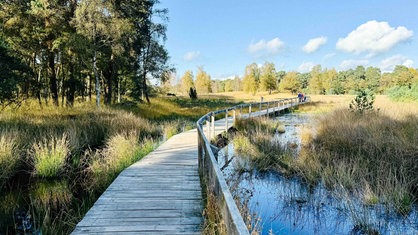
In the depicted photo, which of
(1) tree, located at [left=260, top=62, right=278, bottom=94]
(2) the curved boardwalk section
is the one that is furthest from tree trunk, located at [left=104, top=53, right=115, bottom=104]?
(1) tree, located at [left=260, top=62, right=278, bottom=94]

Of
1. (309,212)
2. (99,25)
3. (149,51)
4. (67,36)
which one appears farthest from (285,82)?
(309,212)

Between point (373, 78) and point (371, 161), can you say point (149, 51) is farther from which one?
point (373, 78)

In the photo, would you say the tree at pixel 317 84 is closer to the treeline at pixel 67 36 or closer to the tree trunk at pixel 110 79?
the treeline at pixel 67 36

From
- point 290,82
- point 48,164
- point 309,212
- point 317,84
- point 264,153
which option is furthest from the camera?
point 317,84

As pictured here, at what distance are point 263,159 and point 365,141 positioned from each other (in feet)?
9.14

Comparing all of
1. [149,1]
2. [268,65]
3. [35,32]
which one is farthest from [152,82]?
[268,65]

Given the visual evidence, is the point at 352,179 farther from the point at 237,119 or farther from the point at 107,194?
the point at 237,119

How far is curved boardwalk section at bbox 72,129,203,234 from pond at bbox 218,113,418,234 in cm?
76

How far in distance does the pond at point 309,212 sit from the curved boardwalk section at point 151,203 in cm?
76

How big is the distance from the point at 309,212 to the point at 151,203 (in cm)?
275

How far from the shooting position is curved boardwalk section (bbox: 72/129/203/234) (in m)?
3.57

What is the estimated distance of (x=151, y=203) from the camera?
4.40 m

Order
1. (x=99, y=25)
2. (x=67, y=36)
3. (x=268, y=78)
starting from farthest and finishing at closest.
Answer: (x=268, y=78)
(x=99, y=25)
(x=67, y=36)

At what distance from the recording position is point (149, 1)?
82.9ft
